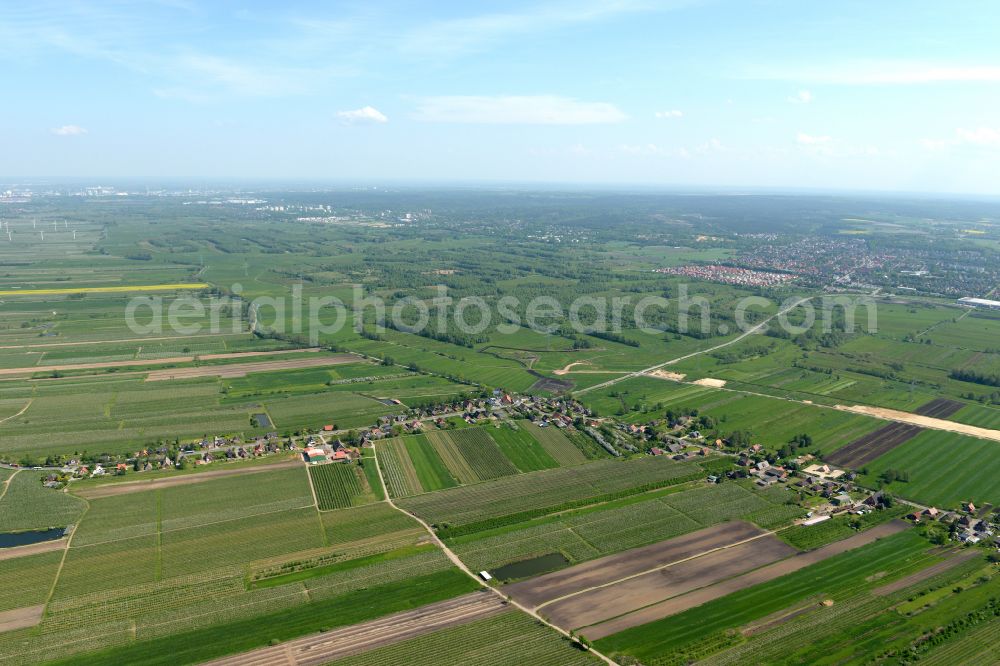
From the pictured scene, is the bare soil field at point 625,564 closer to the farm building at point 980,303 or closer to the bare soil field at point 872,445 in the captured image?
the bare soil field at point 872,445

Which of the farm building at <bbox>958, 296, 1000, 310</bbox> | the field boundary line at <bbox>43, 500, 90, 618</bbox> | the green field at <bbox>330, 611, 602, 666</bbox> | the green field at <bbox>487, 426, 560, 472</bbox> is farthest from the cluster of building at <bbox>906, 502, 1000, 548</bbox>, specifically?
the farm building at <bbox>958, 296, 1000, 310</bbox>

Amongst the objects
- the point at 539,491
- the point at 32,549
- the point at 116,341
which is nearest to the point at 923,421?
the point at 539,491

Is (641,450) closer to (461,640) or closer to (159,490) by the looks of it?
(461,640)

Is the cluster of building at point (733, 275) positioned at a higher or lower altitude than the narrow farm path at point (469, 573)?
higher

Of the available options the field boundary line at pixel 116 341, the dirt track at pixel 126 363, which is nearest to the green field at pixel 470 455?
the dirt track at pixel 126 363

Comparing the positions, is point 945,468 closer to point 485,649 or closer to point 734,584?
point 734,584

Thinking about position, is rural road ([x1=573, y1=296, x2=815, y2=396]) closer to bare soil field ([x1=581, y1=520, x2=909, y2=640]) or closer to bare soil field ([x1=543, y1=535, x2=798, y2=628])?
bare soil field ([x1=543, y1=535, x2=798, y2=628])
